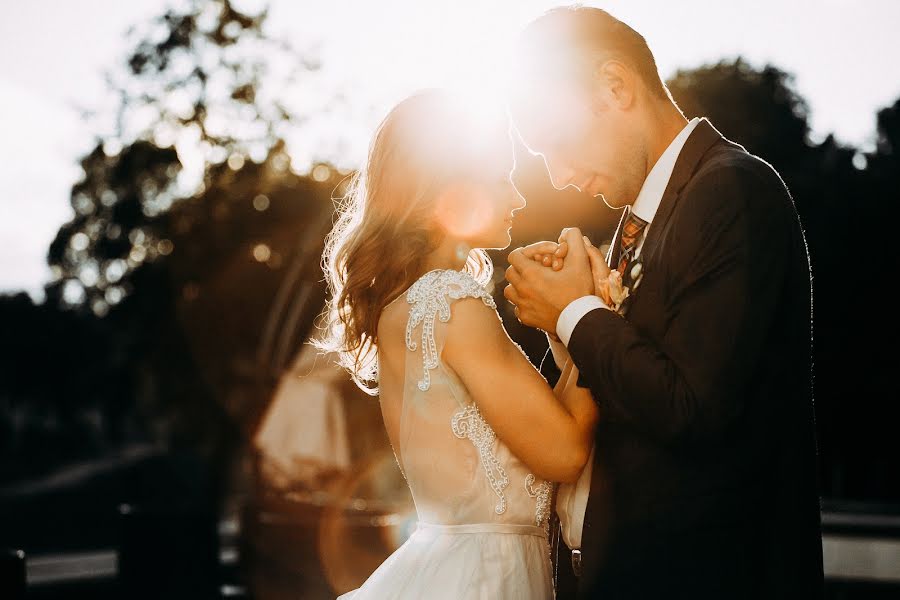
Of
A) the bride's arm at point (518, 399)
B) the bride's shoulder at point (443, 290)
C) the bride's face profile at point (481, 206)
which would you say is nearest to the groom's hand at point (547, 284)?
the bride's arm at point (518, 399)

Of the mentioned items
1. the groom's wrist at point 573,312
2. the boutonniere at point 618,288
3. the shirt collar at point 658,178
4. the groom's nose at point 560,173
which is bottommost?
the groom's wrist at point 573,312

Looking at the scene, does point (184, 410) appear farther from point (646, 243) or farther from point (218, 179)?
point (646, 243)

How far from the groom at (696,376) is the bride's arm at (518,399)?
0.18 metres

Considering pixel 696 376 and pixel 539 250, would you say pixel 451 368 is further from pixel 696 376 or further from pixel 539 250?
pixel 696 376

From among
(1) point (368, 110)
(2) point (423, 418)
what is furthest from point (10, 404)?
(2) point (423, 418)

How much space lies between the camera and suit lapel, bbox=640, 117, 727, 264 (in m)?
2.53

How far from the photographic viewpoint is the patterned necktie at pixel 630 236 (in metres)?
2.71

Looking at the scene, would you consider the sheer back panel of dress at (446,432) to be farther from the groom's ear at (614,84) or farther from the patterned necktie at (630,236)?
the groom's ear at (614,84)

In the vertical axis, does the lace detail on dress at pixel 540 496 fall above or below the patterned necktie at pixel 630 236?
below

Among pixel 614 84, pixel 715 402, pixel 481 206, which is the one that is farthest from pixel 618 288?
pixel 481 206

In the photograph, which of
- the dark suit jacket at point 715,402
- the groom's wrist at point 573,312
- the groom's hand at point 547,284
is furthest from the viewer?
the groom's hand at point 547,284

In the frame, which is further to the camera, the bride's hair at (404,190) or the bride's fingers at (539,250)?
the bride's hair at (404,190)

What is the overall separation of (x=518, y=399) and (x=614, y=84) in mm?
849

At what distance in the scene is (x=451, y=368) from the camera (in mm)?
3088
